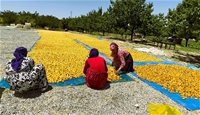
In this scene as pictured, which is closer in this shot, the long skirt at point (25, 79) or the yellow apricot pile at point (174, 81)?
the long skirt at point (25, 79)

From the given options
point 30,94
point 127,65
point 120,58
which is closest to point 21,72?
point 30,94

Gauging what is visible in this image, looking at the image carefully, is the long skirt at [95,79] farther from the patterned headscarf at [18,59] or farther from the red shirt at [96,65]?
the patterned headscarf at [18,59]

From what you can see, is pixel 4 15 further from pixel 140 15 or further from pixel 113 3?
pixel 140 15

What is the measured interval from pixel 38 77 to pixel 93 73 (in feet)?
4.45

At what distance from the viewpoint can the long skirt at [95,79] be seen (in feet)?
15.0

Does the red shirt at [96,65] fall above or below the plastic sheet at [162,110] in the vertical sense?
below

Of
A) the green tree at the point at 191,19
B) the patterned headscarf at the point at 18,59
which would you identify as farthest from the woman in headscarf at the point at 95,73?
the green tree at the point at 191,19

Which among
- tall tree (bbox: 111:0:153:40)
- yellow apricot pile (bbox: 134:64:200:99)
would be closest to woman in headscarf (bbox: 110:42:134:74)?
yellow apricot pile (bbox: 134:64:200:99)

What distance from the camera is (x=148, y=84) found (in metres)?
5.51

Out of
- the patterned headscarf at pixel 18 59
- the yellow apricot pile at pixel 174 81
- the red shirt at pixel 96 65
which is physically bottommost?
the yellow apricot pile at pixel 174 81

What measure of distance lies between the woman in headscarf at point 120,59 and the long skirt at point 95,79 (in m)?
1.28

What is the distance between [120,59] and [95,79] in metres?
1.75

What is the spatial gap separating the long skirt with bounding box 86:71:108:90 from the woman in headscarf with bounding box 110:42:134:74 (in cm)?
128

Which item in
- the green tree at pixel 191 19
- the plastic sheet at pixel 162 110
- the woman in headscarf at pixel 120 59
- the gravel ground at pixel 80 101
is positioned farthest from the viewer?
the green tree at pixel 191 19
